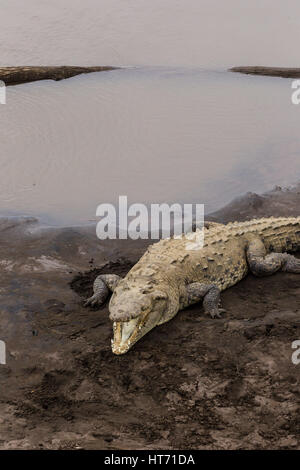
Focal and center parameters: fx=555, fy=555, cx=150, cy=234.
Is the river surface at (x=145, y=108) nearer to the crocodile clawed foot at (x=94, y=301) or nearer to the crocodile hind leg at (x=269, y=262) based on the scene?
the crocodile hind leg at (x=269, y=262)

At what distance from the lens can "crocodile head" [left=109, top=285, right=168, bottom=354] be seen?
533 cm

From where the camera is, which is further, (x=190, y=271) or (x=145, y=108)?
(x=145, y=108)

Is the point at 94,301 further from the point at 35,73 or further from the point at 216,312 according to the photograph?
the point at 35,73

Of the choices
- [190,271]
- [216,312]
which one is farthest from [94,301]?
[216,312]

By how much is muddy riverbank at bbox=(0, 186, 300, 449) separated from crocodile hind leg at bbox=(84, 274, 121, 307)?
0.14 m

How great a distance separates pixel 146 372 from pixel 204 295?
58.4 inches

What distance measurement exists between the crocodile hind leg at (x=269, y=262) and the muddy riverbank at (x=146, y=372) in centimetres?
9

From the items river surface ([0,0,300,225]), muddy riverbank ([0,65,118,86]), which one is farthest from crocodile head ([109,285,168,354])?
muddy riverbank ([0,65,118,86])

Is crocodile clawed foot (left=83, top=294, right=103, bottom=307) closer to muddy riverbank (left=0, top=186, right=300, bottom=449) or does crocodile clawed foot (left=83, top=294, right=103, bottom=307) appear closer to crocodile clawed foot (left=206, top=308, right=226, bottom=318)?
muddy riverbank (left=0, top=186, right=300, bottom=449)

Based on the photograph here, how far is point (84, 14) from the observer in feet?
50.2

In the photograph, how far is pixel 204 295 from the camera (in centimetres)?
627

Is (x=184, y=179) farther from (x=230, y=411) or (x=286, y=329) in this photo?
(x=230, y=411)

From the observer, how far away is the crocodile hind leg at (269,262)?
265 inches
